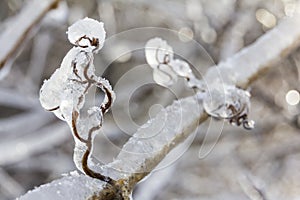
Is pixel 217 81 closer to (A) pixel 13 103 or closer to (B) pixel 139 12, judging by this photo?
(A) pixel 13 103

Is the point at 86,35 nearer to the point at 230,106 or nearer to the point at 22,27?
the point at 230,106

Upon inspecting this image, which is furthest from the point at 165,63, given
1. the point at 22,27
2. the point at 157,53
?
the point at 22,27

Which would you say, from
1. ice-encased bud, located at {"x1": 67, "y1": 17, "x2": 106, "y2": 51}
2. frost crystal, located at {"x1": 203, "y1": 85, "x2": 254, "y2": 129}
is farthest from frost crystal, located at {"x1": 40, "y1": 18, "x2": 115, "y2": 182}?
frost crystal, located at {"x1": 203, "y1": 85, "x2": 254, "y2": 129}

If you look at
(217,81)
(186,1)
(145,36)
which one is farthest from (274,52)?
(145,36)

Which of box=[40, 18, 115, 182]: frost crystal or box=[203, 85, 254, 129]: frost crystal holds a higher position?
box=[40, 18, 115, 182]: frost crystal

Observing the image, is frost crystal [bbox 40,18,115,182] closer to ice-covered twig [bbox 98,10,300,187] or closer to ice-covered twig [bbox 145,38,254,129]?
ice-covered twig [bbox 98,10,300,187]

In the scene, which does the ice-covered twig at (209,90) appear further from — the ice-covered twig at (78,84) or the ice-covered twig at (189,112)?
the ice-covered twig at (78,84)

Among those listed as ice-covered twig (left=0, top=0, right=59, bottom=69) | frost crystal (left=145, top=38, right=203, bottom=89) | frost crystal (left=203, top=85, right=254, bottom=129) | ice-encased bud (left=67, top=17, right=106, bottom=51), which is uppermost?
ice-covered twig (left=0, top=0, right=59, bottom=69)
